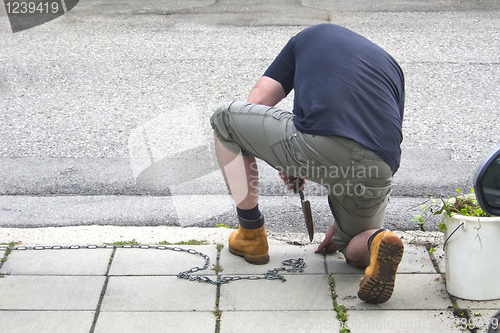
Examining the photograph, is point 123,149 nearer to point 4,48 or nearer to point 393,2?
point 4,48

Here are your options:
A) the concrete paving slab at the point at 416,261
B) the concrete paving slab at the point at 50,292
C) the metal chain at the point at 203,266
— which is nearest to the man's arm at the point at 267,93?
the metal chain at the point at 203,266

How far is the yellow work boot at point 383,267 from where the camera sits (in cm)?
270

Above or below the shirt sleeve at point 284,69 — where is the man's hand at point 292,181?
below

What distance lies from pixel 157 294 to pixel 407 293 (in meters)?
1.16

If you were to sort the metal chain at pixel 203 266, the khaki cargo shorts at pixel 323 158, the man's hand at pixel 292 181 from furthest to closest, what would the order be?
the man's hand at pixel 292 181, the metal chain at pixel 203 266, the khaki cargo shorts at pixel 323 158

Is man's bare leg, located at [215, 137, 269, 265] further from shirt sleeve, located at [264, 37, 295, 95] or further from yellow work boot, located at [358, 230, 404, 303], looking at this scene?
yellow work boot, located at [358, 230, 404, 303]

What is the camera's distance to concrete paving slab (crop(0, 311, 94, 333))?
268 cm

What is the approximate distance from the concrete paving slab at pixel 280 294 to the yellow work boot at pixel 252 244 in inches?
6.6

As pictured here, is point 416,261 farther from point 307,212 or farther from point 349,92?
point 349,92

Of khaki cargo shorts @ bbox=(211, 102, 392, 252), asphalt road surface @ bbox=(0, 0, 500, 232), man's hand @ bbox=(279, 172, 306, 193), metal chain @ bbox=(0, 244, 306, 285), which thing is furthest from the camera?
asphalt road surface @ bbox=(0, 0, 500, 232)

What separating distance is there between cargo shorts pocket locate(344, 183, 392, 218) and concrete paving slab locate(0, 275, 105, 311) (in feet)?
4.07

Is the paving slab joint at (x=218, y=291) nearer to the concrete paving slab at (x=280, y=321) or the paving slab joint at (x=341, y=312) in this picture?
the concrete paving slab at (x=280, y=321)

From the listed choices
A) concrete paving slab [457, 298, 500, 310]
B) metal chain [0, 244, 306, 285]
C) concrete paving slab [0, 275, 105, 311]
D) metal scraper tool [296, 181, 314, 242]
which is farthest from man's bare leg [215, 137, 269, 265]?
concrete paving slab [457, 298, 500, 310]

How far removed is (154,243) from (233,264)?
49 cm
